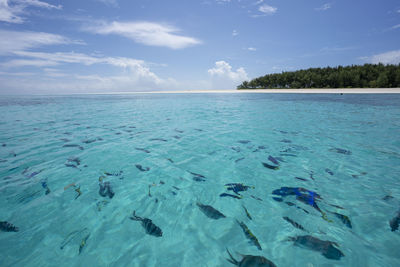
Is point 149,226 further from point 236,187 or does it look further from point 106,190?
point 236,187

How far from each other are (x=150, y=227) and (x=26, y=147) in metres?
7.36

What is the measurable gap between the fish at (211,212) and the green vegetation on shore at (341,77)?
5721 centimetres

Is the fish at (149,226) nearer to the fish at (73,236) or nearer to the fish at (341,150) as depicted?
the fish at (73,236)

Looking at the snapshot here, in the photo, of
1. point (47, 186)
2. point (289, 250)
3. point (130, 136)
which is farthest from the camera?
point (130, 136)

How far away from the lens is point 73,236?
2773 mm

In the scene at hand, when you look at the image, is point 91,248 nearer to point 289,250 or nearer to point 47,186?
point 47,186

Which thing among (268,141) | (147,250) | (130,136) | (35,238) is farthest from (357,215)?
(130,136)

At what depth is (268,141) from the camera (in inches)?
295

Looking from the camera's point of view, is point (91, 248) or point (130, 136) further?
point (130, 136)

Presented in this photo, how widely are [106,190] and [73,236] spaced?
1.31m

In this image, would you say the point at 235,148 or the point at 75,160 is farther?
the point at 235,148

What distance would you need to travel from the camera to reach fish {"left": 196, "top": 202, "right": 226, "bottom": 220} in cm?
321

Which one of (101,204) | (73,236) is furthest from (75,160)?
(73,236)

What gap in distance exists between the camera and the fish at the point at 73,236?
263 cm
